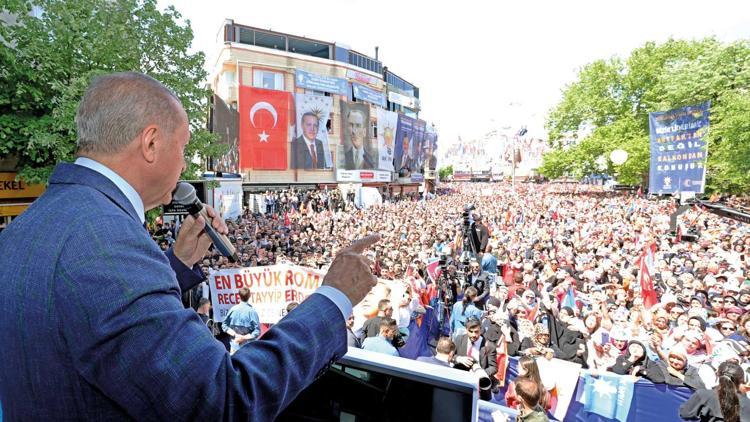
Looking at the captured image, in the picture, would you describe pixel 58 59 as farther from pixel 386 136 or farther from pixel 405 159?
pixel 405 159

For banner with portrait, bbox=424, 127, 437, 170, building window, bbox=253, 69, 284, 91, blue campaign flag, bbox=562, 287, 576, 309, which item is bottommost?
blue campaign flag, bbox=562, 287, 576, 309

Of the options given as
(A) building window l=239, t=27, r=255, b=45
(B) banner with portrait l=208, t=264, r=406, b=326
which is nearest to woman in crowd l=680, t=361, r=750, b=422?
(B) banner with portrait l=208, t=264, r=406, b=326

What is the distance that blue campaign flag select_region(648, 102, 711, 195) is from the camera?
16406 millimetres

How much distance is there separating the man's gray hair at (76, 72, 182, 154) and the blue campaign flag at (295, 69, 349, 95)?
4650cm

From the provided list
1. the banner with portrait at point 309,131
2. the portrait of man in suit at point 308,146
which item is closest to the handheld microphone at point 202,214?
the banner with portrait at point 309,131

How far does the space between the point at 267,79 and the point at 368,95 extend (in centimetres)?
1282

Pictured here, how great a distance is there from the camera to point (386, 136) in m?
49.8

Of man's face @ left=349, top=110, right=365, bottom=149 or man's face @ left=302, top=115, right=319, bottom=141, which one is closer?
man's face @ left=302, top=115, right=319, bottom=141

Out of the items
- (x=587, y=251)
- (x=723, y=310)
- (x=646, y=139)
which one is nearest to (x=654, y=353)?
(x=723, y=310)

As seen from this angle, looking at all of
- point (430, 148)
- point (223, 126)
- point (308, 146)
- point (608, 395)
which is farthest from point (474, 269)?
point (430, 148)

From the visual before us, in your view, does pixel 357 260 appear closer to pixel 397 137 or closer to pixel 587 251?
pixel 587 251

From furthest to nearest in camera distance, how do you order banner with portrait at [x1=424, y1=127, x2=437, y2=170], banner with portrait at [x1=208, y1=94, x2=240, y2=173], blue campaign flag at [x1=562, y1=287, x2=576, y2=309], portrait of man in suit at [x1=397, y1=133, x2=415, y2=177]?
1. banner with portrait at [x1=424, y1=127, x2=437, y2=170]
2. portrait of man in suit at [x1=397, y1=133, x2=415, y2=177]
3. banner with portrait at [x1=208, y1=94, x2=240, y2=173]
4. blue campaign flag at [x1=562, y1=287, x2=576, y2=309]

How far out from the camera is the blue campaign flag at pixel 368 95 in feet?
168

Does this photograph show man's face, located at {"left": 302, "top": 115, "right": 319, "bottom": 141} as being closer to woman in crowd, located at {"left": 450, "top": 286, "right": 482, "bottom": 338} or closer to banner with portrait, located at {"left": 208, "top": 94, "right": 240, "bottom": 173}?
banner with portrait, located at {"left": 208, "top": 94, "right": 240, "bottom": 173}
